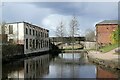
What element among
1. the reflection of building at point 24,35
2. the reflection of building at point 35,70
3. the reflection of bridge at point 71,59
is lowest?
the reflection of bridge at point 71,59

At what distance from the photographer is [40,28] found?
51.0 m

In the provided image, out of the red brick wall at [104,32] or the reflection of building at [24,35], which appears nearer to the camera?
the reflection of building at [24,35]

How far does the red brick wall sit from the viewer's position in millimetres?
53406

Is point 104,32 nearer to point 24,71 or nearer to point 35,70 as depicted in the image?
point 35,70

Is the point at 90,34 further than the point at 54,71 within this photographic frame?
Yes

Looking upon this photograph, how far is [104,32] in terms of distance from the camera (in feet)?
177

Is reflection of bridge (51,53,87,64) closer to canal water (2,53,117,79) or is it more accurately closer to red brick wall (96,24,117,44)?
canal water (2,53,117,79)


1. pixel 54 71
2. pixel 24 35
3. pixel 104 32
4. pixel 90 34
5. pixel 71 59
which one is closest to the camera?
pixel 54 71

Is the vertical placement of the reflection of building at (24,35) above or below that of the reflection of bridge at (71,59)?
above

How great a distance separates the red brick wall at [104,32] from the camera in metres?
53.4

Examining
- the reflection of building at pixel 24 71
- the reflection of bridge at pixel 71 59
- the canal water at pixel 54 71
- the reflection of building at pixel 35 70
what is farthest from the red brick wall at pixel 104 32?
the reflection of building at pixel 24 71

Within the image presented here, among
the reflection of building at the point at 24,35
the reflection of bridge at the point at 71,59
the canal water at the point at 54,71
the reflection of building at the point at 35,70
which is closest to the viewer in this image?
the canal water at the point at 54,71

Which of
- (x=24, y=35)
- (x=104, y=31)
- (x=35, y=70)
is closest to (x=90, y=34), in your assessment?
(x=104, y=31)

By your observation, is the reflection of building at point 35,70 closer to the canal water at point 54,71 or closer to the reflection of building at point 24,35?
the canal water at point 54,71
